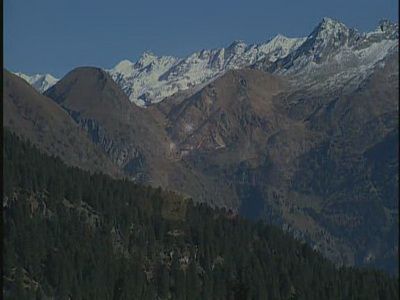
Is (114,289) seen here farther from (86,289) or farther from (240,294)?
(240,294)

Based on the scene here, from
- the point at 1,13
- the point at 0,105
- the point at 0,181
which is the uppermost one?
the point at 1,13

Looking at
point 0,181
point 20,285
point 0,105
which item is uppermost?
point 20,285

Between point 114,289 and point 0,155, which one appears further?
point 114,289

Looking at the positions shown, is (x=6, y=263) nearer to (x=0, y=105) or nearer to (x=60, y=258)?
(x=60, y=258)

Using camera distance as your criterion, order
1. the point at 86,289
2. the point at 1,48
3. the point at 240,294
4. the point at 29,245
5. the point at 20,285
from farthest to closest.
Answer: the point at 29,245, the point at 86,289, the point at 20,285, the point at 240,294, the point at 1,48

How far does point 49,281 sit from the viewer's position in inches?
7544

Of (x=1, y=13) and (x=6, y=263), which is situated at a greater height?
(x=6, y=263)

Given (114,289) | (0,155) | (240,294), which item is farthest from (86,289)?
(0,155)

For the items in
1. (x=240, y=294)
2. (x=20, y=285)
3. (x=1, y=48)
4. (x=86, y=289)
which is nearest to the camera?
(x=1, y=48)

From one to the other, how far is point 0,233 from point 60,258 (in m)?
184

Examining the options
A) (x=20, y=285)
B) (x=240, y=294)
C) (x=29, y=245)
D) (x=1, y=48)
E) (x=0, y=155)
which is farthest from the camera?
(x=29, y=245)

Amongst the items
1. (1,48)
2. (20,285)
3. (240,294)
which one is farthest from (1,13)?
(20,285)

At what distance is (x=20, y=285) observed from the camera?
175750mm

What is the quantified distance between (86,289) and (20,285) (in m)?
16.8
